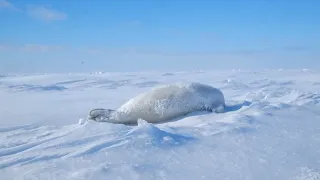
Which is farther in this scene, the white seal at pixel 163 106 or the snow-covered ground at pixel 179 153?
the white seal at pixel 163 106

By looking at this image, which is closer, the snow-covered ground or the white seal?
the snow-covered ground

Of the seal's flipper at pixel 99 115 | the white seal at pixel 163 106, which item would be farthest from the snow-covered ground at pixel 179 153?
the seal's flipper at pixel 99 115

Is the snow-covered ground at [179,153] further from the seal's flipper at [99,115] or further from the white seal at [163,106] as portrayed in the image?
the seal's flipper at [99,115]

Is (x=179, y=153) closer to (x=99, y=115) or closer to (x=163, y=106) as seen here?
(x=163, y=106)

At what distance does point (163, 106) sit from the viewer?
200 inches

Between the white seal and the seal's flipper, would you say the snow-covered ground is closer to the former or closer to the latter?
the white seal

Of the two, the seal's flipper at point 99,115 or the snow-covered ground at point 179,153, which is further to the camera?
the seal's flipper at point 99,115

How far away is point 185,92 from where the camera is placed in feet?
17.4

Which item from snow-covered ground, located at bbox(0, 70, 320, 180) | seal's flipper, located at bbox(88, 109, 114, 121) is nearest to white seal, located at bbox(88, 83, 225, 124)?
seal's flipper, located at bbox(88, 109, 114, 121)

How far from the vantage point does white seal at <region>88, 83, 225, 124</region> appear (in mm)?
5027

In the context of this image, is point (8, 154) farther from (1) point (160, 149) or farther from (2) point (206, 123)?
(2) point (206, 123)

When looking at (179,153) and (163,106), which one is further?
(163,106)

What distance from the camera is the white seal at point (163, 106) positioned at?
5027 mm

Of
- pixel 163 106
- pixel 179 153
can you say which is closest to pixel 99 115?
pixel 163 106
